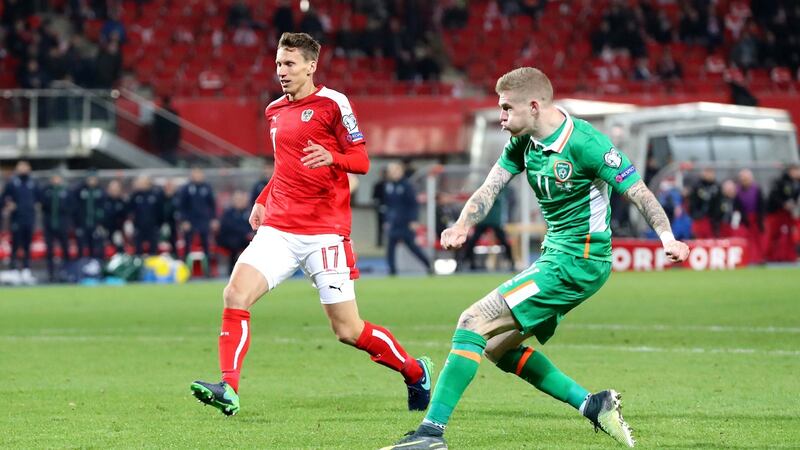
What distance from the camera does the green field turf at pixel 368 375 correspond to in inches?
297

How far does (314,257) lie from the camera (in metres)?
8.47

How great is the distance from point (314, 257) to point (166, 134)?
68.3ft

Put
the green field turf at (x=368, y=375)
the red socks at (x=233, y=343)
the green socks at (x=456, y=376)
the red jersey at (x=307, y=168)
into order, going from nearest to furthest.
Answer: the green socks at (x=456, y=376), the green field turf at (x=368, y=375), the red socks at (x=233, y=343), the red jersey at (x=307, y=168)

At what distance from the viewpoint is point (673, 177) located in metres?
28.1

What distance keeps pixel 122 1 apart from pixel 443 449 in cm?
3044

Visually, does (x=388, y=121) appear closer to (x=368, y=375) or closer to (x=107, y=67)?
(x=107, y=67)

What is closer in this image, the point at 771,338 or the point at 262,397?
the point at 262,397

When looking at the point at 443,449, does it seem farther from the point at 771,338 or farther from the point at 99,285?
the point at 99,285

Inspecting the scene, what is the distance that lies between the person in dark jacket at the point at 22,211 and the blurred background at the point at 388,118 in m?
0.04

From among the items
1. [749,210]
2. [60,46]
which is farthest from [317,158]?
[60,46]

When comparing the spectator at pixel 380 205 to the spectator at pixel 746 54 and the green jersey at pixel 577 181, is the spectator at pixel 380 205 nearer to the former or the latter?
the spectator at pixel 746 54

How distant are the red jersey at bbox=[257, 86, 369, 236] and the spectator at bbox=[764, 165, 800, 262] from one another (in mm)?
21131

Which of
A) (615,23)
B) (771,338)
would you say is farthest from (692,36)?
(771,338)

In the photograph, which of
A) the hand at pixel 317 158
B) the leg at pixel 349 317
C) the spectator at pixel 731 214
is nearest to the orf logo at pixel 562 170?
the hand at pixel 317 158
